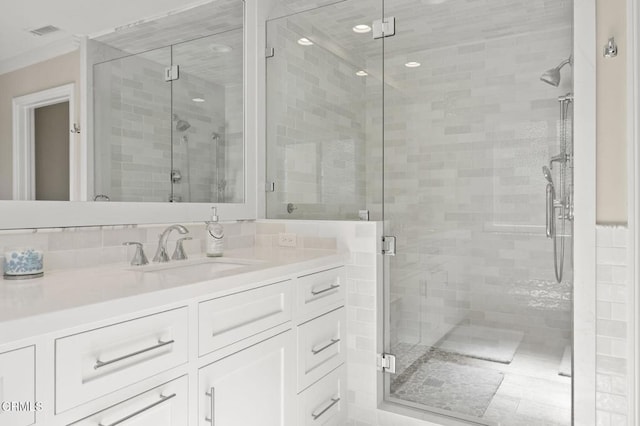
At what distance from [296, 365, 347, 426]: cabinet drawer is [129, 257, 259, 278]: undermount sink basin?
0.65 metres

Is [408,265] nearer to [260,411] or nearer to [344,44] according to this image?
[260,411]

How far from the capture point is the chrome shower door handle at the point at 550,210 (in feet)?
6.32

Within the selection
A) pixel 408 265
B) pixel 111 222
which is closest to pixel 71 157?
pixel 111 222

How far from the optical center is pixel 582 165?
1.83 metres

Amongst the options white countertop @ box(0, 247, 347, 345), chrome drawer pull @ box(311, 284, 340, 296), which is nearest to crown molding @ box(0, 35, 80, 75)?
white countertop @ box(0, 247, 347, 345)

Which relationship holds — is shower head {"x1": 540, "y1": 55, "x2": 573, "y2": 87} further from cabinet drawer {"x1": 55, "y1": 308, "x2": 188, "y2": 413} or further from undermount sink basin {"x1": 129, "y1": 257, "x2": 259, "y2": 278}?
cabinet drawer {"x1": 55, "y1": 308, "x2": 188, "y2": 413}

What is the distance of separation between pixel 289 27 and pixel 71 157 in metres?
1.57

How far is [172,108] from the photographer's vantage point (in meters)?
2.11

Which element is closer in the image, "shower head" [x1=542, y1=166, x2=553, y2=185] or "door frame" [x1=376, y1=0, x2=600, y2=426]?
"door frame" [x1=376, y1=0, x2=600, y2=426]

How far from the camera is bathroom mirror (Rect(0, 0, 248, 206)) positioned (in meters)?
1.53

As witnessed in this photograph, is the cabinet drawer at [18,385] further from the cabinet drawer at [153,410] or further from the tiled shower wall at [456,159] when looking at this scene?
the tiled shower wall at [456,159]

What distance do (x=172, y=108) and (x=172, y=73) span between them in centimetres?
17

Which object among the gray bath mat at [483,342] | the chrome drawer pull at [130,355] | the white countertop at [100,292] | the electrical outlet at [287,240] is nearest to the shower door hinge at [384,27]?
the electrical outlet at [287,240]

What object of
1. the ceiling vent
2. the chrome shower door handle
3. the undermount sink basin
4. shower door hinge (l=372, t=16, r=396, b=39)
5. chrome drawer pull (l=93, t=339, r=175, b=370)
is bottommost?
chrome drawer pull (l=93, t=339, r=175, b=370)
